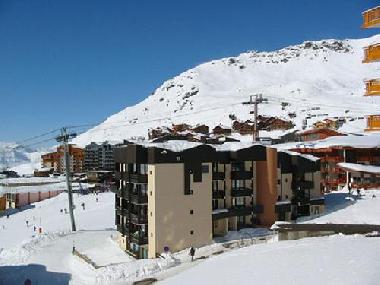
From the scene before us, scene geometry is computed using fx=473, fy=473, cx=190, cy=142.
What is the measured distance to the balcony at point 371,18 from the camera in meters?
25.6

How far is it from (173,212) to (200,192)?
141 inches

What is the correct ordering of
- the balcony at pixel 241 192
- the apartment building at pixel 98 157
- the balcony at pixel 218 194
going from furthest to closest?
the apartment building at pixel 98 157 → the balcony at pixel 241 192 → the balcony at pixel 218 194

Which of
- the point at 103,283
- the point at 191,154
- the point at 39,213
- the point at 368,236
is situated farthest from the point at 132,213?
Result: the point at 39,213

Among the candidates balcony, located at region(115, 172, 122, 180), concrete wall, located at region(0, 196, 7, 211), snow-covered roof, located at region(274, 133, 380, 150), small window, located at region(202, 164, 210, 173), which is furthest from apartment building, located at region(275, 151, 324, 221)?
concrete wall, located at region(0, 196, 7, 211)

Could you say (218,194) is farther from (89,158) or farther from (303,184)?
(89,158)

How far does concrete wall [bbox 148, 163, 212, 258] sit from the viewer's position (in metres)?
44.6

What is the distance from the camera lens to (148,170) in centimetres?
4569

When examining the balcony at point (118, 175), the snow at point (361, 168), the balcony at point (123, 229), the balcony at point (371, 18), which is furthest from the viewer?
the snow at point (361, 168)

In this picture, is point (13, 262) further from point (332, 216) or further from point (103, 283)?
point (332, 216)

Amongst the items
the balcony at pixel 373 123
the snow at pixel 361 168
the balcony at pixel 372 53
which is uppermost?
the balcony at pixel 372 53

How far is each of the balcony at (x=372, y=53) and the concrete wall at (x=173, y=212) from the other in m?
22.9

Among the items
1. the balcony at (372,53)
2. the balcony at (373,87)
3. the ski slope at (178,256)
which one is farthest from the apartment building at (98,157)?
the balcony at (372,53)

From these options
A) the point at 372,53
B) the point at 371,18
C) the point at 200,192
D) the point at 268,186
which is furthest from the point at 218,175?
the point at 371,18

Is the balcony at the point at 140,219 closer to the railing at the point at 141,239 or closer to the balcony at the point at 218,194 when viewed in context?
the railing at the point at 141,239
